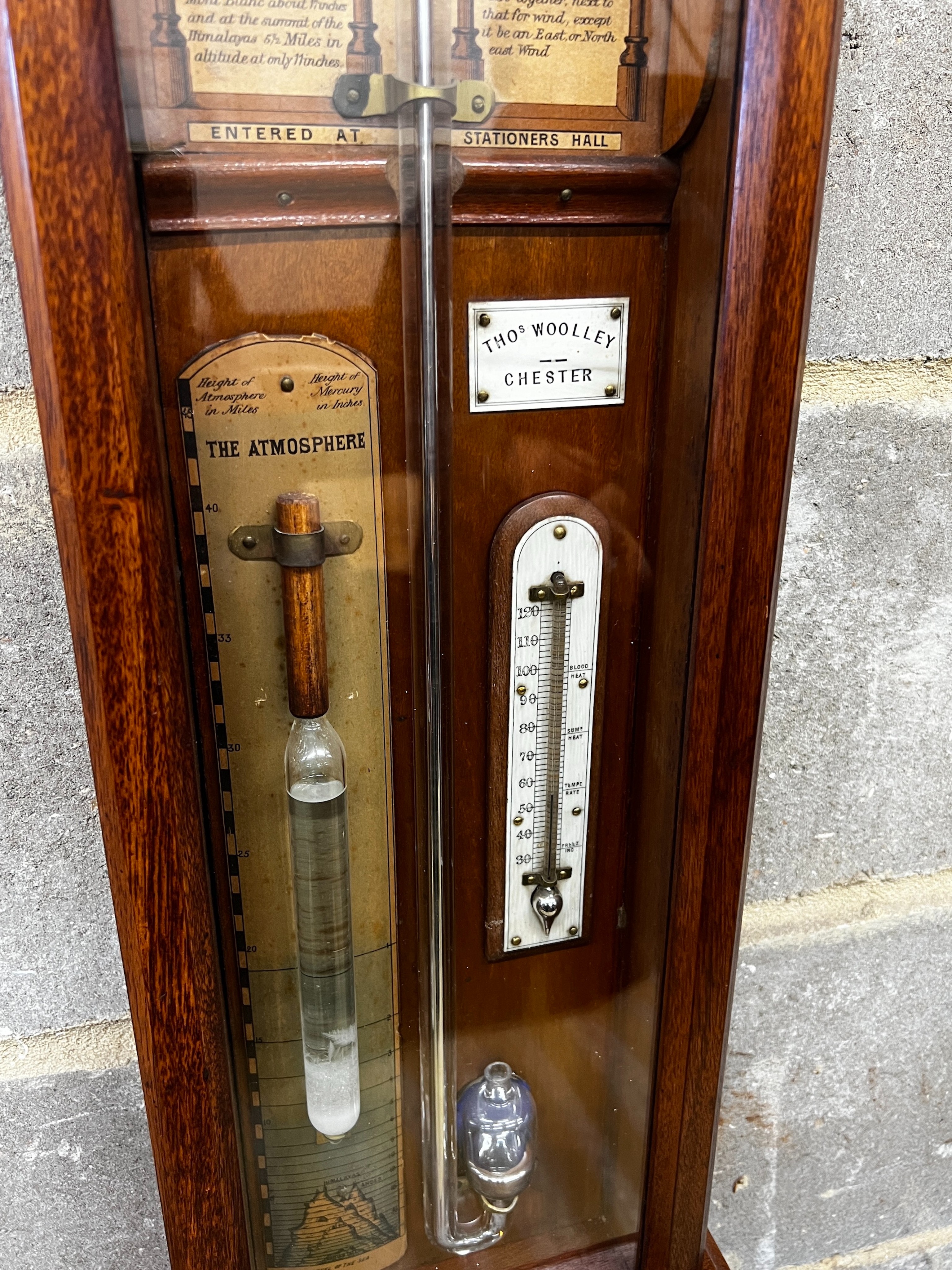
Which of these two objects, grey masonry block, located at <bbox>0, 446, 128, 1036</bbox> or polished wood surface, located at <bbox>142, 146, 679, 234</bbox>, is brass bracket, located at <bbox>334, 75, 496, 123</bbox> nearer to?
polished wood surface, located at <bbox>142, 146, 679, 234</bbox>

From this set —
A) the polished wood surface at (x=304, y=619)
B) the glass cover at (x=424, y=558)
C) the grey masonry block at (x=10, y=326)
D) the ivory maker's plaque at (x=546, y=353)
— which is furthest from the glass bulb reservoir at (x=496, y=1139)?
the grey masonry block at (x=10, y=326)

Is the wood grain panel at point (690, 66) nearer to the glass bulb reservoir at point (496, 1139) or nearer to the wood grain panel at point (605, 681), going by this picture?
the wood grain panel at point (605, 681)

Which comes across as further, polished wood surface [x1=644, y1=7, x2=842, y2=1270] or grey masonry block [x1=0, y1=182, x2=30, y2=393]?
grey masonry block [x1=0, y1=182, x2=30, y2=393]

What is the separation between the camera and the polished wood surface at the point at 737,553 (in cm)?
43

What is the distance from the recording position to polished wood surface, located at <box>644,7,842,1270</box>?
1.41 ft

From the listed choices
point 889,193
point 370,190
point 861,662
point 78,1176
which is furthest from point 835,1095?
point 370,190

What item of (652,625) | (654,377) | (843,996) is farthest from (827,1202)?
(654,377)

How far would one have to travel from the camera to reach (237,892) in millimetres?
501

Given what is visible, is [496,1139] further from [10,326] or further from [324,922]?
[10,326]

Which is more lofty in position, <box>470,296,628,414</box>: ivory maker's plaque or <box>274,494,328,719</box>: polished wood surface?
<box>470,296,628,414</box>: ivory maker's plaque

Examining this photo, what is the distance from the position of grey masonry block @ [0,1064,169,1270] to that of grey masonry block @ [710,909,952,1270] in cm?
47

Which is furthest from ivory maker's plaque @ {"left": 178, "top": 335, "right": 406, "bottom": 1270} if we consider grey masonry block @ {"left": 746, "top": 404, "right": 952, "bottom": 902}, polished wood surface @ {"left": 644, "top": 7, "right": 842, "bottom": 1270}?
grey masonry block @ {"left": 746, "top": 404, "right": 952, "bottom": 902}

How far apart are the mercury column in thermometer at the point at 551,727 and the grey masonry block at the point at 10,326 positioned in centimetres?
31

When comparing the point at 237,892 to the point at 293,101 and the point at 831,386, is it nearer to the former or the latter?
the point at 293,101
